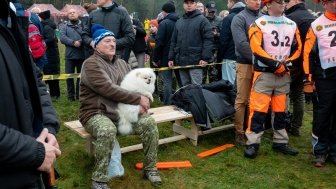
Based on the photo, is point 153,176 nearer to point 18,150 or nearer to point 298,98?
point 18,150

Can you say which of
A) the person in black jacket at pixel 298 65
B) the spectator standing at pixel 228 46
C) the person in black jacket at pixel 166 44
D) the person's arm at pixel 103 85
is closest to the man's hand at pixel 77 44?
the person in black jacket at pixel 166 44

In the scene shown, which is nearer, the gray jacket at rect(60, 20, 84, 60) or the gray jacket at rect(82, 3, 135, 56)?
the gray jacket at rect(82, 3, 135, 56)

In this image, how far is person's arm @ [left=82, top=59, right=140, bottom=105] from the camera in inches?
155

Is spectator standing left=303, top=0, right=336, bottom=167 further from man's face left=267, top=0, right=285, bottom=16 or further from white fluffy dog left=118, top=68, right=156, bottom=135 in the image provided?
white fluffy dog left=118, top=68, right=156, bottom=135

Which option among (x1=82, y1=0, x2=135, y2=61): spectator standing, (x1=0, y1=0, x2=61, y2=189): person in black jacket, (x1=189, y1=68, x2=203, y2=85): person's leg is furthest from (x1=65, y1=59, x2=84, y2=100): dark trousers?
(x1=0, y1=0, x2=61, y2=189): person in black jacket

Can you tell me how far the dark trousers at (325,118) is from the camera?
452 cm

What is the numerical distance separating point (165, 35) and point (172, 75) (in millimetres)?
786

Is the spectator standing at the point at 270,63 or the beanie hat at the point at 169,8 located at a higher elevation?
the beanie hat at the point at 169,8

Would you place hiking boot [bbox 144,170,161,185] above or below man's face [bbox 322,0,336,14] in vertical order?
below

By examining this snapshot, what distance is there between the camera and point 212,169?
4574 millimetres

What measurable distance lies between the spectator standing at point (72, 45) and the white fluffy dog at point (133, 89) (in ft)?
11.4

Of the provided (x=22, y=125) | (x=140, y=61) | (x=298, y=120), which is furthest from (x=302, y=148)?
(x=22, y=125)

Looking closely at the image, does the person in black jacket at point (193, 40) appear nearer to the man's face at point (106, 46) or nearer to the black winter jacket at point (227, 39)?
the black winter jacket at point (227, 39)

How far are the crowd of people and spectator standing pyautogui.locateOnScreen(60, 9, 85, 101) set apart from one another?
3.5 inches
